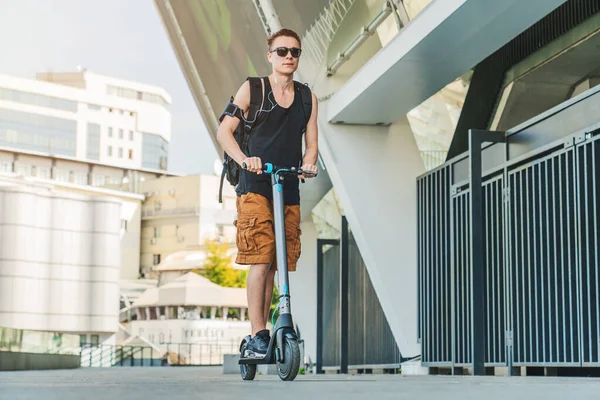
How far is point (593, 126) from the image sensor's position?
7.29 metres

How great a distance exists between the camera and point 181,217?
10588 cm

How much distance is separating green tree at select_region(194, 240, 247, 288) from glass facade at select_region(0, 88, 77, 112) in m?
49.8

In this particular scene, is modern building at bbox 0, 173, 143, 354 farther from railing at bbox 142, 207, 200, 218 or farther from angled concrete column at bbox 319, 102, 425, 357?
angled concrete column at bbox 319, 102, 425, 357

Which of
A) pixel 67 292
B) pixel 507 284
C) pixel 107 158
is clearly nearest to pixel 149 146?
pixel 107 158

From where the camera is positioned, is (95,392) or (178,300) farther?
(178,300)

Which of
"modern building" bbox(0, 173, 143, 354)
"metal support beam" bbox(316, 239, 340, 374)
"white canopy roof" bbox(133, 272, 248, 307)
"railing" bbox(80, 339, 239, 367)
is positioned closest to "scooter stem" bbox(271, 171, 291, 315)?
"metal support beam" bbox(316, 239, 340, 374)

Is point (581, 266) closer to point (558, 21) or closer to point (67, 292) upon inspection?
point (558, 21)

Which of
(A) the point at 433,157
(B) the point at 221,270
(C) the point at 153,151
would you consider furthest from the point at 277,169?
(C) the point at 153,151

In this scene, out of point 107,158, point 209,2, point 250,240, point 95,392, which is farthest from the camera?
point 107,158

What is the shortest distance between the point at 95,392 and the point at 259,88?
101 inches

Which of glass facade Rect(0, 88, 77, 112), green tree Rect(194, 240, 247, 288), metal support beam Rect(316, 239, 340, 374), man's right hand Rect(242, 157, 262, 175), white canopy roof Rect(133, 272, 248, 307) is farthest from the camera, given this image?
glass facade Rect(0, 88, 77, 112)

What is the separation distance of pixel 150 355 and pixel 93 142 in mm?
67765

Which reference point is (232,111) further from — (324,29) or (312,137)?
(324,29)

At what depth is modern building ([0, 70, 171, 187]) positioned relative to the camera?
396 feet
